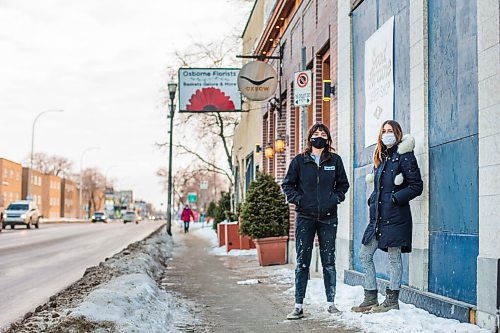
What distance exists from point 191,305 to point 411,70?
3866 mm

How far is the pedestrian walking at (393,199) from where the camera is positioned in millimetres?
6969

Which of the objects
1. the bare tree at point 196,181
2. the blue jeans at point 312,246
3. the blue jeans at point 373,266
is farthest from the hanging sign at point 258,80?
the bare tree at point 196,181

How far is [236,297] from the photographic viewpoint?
9.67 meters

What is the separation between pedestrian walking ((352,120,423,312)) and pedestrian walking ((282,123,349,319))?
1.39ft

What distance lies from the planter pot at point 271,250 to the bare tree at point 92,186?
467 ft

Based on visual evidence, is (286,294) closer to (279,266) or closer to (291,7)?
→ (279,266)

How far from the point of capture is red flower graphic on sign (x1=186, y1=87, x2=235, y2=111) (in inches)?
1017

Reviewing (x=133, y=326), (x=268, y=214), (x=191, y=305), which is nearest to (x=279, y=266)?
(x=268, y=214)

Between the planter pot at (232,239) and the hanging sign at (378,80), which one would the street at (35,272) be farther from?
the hanging sign at (378,80)

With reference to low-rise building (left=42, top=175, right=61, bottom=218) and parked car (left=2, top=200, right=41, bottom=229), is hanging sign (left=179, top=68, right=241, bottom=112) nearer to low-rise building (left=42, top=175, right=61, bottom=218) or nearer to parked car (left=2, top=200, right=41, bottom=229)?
parked car (left=2, top=200, right=41, bottom=229)

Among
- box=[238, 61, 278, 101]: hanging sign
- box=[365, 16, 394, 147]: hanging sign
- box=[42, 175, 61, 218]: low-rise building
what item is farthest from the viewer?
box=[42, 175, 61, 218]: low-rise building

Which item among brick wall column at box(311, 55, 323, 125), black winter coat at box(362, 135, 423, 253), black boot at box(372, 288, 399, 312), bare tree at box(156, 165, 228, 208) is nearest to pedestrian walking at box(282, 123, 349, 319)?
black winter coat at box(362, 135, 423, 253)

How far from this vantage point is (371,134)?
9367 millimetres

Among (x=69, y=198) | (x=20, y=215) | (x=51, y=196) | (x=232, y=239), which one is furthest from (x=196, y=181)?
(x=69, y=198)
